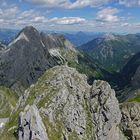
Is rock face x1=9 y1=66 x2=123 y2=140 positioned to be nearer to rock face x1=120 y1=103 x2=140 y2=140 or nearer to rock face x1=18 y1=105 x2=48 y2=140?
rock face x1=18 y1=105 x2=48 y2=140

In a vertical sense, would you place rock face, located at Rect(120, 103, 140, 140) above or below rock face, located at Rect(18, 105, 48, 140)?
below

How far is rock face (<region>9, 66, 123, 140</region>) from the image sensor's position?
102 metres

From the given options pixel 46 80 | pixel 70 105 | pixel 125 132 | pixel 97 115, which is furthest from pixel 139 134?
pixel 46 80

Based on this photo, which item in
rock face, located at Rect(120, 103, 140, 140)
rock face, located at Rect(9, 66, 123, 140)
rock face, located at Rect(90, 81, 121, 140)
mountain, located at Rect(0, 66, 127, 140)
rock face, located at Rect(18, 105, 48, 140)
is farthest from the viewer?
rock face, located at Rect(120, 103, 140, 140)

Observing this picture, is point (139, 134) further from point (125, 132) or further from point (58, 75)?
point (58, 75)

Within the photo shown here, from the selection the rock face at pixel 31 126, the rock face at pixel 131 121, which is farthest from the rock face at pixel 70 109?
the rock face at pixel 131 121

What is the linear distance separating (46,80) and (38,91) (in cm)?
641

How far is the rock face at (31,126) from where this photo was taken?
309 feet

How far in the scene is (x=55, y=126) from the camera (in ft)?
340

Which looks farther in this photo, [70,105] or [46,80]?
[46,80]

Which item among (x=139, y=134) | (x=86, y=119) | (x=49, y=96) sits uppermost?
(x=49, y=96)

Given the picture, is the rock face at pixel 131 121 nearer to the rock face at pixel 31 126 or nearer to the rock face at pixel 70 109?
the rock face at pixel 70 109

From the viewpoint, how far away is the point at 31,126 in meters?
94.7

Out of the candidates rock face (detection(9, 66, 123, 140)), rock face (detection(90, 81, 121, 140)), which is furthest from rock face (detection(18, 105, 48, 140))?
rock face (detection(90, 81, 121, 140))
